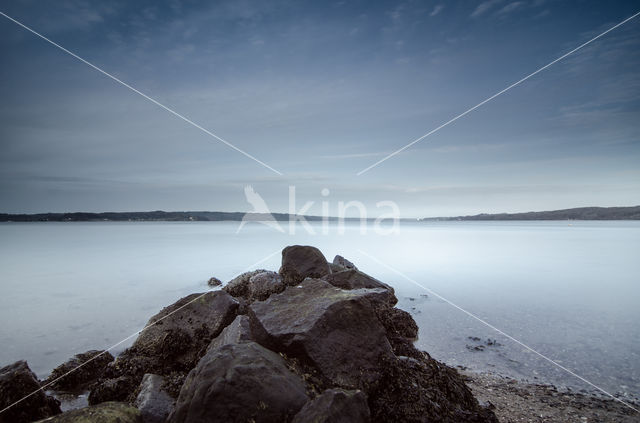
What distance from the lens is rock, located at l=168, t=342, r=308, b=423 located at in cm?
349

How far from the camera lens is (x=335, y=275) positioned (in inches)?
385

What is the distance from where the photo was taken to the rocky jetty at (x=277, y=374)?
354cm

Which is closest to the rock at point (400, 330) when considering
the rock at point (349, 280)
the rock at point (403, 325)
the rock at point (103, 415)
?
the rock at point (403, 325)

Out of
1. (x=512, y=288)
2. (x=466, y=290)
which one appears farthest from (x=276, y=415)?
(x=512, y=288)

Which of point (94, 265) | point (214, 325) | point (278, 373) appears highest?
point (278, 373)

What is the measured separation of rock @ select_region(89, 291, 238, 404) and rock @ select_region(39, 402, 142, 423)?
128cm

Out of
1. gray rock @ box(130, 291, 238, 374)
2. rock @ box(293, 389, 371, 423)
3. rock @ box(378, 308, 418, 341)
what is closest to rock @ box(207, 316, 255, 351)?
gray rock @ box(130, 291, 238, 374)

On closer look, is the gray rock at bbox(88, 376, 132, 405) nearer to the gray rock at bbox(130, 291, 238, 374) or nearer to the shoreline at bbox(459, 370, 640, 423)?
the gray rock at bbox(130, 291, 238, 374)

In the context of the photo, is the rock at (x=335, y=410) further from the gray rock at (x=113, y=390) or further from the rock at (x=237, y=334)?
the gray rock at (x=113, y=390)

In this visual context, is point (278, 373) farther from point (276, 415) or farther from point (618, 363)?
point (618, 363)

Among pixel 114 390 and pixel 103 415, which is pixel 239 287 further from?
pixel 103 415

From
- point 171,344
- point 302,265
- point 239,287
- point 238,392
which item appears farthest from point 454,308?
point 238,392

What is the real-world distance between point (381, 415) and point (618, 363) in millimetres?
6758

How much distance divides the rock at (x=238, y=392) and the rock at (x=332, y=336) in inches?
24.7
